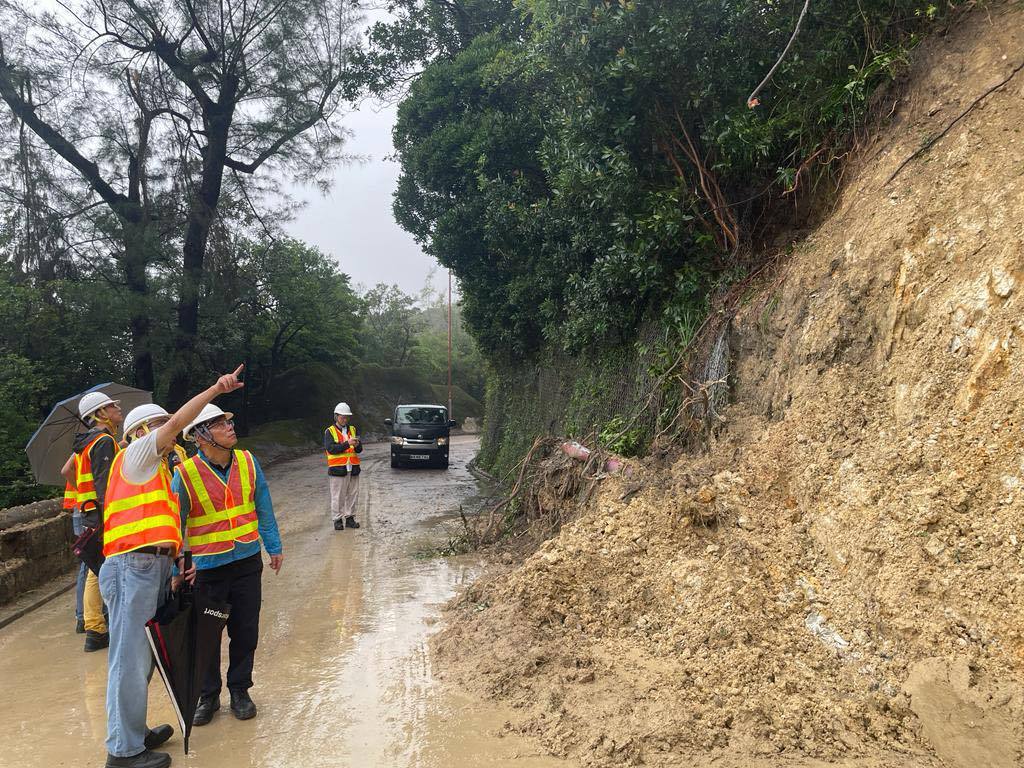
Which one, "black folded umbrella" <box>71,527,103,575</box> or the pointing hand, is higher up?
the pointing hand

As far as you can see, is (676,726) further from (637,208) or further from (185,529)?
(637,208)

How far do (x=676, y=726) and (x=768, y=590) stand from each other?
1260 mm

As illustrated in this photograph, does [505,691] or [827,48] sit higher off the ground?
[827,48]

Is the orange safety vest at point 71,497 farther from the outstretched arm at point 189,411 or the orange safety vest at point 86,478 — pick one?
the outstretched arm at point 189,411

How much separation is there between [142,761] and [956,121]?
24.0 feet

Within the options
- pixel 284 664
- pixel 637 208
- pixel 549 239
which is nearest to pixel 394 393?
pixel 549 239

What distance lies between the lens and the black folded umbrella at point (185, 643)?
13.4 feet

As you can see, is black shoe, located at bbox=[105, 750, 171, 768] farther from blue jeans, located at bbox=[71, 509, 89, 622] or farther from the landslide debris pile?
blue jeans, located at bbox=[71, 509, 89, 622]

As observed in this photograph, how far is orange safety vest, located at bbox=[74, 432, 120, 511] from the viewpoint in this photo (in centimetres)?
596

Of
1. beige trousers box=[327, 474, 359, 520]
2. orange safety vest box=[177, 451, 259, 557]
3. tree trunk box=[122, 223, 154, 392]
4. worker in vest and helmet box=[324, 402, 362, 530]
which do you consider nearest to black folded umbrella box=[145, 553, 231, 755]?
orange safety vest box=[177, 451, 259, 557]

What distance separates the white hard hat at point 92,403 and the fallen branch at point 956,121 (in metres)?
6.91

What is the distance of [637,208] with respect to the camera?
9188 millimetres

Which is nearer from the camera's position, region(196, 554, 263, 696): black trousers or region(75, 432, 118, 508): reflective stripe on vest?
region(196, 554, 263, 696): black trousers

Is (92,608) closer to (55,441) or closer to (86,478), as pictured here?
(86,478)
